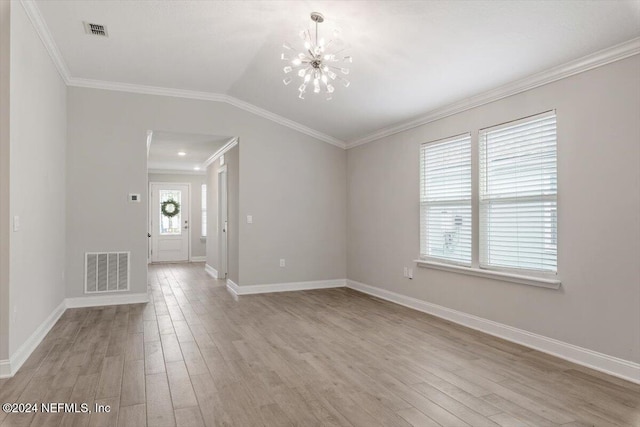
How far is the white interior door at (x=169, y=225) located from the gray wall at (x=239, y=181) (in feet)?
17.8

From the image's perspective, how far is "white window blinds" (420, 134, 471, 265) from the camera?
14.7ft

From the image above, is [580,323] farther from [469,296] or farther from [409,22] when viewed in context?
[409,22]

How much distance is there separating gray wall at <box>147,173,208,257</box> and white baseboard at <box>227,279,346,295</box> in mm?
4655

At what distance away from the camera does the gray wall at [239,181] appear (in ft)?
17.2

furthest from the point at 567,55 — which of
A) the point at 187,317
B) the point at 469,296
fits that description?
the point at 187,317

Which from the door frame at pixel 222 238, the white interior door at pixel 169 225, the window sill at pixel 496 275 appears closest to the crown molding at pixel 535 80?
the window sill at pixel 496 275

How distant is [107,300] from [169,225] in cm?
572

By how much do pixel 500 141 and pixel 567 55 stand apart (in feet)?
3.23

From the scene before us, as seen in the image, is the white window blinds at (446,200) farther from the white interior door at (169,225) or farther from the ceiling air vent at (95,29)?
the white interior door at (169,225)

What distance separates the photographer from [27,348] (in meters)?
3.33

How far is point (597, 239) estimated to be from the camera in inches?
125

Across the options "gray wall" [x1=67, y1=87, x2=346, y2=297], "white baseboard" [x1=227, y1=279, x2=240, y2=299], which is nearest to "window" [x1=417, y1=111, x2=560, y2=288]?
"gray wall" [x1=67, y1=87, x2=346, y2=297]

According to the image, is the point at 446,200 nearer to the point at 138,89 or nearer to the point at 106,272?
the point at 138,89

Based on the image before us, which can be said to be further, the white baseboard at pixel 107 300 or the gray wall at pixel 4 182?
the white baseboard at pixel 107 300
